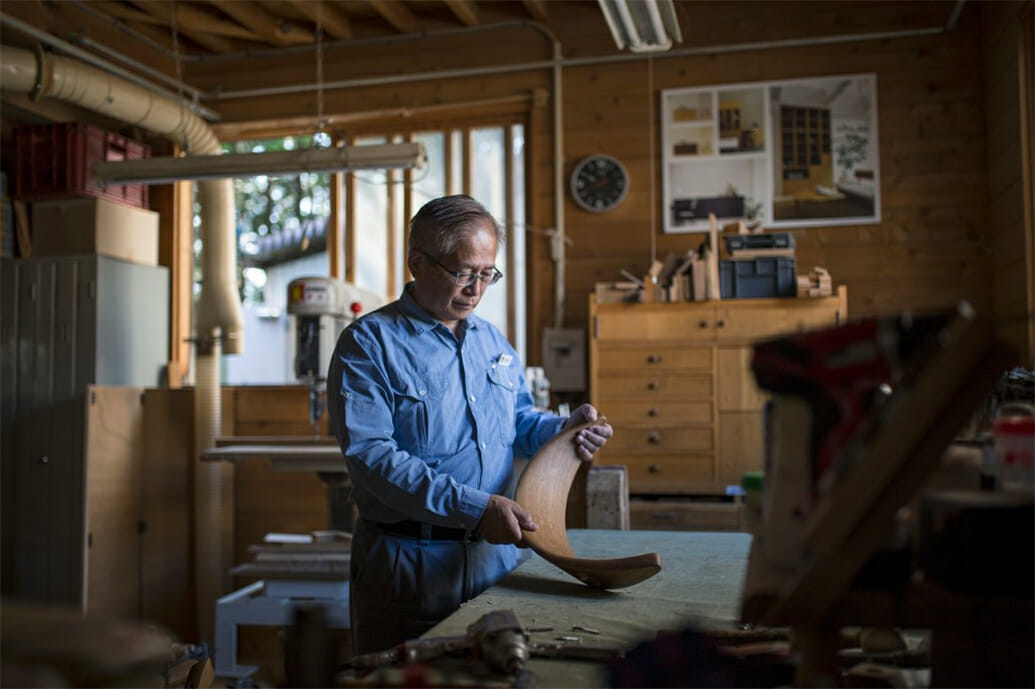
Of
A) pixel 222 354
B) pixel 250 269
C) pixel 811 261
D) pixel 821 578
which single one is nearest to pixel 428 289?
pixel 821 578

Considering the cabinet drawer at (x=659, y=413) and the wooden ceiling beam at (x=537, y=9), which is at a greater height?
the wooden ceiling beam at (x=537, y=9)

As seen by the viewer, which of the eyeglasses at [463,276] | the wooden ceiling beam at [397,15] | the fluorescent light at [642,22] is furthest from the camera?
the wooden ceiling beam at [397,15]

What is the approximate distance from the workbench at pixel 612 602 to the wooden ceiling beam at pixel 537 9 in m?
3.75

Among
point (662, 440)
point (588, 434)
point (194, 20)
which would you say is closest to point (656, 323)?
point (662, 440)

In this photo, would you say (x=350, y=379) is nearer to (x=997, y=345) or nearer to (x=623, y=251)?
(x=997, y=345)

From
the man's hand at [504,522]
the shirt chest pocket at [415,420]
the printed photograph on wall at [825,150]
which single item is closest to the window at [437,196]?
the printed photograph on wall at [825,150]

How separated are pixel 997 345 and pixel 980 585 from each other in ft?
0.89

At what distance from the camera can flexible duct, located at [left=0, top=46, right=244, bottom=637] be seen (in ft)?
16.6

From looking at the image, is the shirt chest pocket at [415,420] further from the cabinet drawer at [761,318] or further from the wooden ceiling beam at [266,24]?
the wooden ceiling beam at [266,24]

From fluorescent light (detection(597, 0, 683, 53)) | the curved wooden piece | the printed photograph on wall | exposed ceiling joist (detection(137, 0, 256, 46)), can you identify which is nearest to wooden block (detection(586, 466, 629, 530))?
the curved wooden piece

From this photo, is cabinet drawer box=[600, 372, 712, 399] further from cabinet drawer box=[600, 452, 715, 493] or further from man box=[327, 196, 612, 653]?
man box=[327, 196, 612, 653]

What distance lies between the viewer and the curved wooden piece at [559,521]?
5.99ft

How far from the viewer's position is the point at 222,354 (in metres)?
5.66

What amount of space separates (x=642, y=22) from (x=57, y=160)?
345cm
